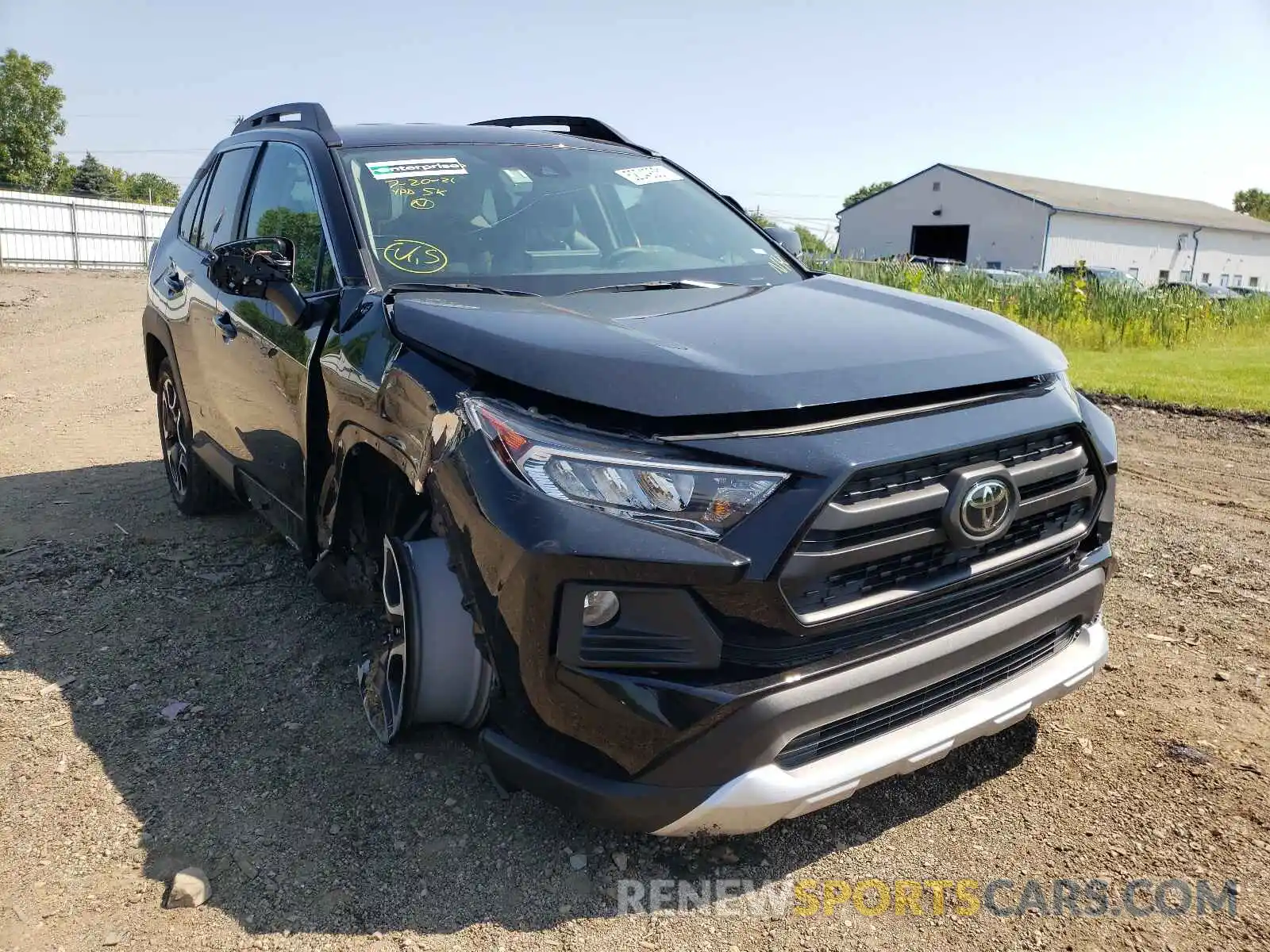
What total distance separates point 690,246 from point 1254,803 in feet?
8.29

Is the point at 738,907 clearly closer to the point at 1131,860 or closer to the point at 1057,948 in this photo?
the point at 1057,948

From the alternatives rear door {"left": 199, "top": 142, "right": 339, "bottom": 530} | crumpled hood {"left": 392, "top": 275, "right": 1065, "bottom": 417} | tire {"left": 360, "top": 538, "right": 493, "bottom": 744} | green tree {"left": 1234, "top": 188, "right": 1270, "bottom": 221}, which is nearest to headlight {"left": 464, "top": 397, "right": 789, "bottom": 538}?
crumpled hood {"left": 392, "top": 275, "right": 1065, "bottom": 417}

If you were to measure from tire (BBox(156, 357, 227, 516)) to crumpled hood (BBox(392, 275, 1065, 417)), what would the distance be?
109 inches

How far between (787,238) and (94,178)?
76.2 m

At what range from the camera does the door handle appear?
156 inches

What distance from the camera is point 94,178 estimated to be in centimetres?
6812

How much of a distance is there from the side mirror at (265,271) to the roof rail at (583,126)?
156cm

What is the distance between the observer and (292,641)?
153 inches

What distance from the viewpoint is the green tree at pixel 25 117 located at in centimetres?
4922

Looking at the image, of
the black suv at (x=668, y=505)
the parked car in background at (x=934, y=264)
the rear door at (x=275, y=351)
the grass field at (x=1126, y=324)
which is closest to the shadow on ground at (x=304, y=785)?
the black suv at (x=668, y=505)

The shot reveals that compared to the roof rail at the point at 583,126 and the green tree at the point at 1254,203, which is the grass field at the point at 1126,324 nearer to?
the roof rail at the point at 583,126

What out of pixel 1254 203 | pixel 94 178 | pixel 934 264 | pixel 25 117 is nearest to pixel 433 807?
pixel 934 264

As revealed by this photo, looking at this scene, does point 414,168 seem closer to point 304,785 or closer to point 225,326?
point 225,326

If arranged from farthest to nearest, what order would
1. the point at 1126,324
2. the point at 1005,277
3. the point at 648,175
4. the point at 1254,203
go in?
1. the point at 1254,203
2. the point at 1005,277
3. the point at 1126,324
4. the point at 648,175
